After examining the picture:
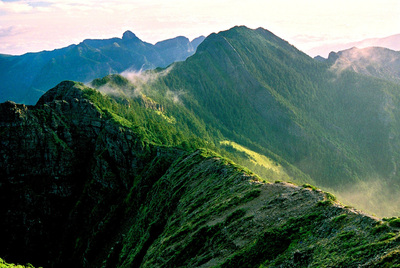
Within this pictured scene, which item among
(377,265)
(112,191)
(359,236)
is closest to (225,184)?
(359,236)

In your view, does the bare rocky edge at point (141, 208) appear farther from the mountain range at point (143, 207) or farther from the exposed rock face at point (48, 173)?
the exposed rock face at point (48, 173)

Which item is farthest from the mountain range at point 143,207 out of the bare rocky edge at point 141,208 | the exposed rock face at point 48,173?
the exposed rock face at point 48,173

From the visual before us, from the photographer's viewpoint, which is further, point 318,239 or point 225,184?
point 225,184

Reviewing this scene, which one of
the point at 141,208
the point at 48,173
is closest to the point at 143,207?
the point at 141,208

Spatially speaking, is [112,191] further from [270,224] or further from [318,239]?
[318,239]

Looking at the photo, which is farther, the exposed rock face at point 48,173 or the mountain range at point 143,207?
the exposed rock face at point 48,173

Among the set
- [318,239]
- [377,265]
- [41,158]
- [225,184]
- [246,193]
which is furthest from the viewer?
[41,158]

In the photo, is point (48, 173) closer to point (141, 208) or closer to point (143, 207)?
point (141, 208)

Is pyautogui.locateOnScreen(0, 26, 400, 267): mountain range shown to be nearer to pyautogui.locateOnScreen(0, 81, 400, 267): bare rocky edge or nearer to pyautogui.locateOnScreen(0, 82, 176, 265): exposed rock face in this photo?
pyautogui.locateOnScreen(0, 81, 400, 267): bare rocky edge
